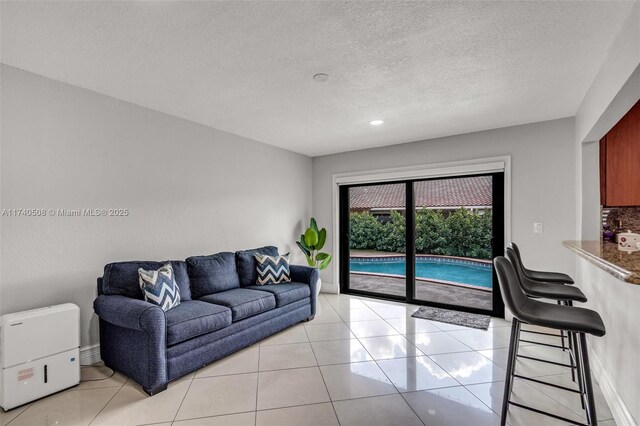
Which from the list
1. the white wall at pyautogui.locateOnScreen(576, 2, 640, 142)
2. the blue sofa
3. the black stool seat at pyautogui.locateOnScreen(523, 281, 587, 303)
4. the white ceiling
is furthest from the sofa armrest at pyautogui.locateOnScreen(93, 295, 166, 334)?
the white wall at pyautogui.locateOnScreen(576, 2, 640, 142)

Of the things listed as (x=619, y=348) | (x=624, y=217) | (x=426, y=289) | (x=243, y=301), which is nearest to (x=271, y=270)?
(x=243, y=301)

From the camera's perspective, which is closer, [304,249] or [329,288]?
[304,249]

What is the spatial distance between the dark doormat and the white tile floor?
373mm

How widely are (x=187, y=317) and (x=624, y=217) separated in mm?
4435

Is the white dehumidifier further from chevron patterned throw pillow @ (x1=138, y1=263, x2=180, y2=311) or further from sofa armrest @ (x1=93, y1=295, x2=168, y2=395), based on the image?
chevron patterned throw pillow @ (x1=138, y1=263, x2=180, y2=311)

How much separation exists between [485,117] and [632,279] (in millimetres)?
2831

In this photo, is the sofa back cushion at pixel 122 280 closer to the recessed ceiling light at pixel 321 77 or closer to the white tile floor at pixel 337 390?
the white tile floor at pixel 337 390

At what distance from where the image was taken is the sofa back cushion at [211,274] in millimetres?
3398

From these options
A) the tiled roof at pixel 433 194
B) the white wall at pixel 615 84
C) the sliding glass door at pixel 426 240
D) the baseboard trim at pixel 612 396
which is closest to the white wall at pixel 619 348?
the baseboard trim at pixel 612 396

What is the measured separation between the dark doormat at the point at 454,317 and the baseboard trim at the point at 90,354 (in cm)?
353

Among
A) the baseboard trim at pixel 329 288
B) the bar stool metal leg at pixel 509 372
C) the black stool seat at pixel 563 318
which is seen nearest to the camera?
the black stool seat at pixel 563 318

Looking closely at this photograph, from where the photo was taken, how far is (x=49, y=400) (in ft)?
7.53

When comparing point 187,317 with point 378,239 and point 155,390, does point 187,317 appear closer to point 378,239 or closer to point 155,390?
point 155,390

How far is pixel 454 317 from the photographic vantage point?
4.07 metres
